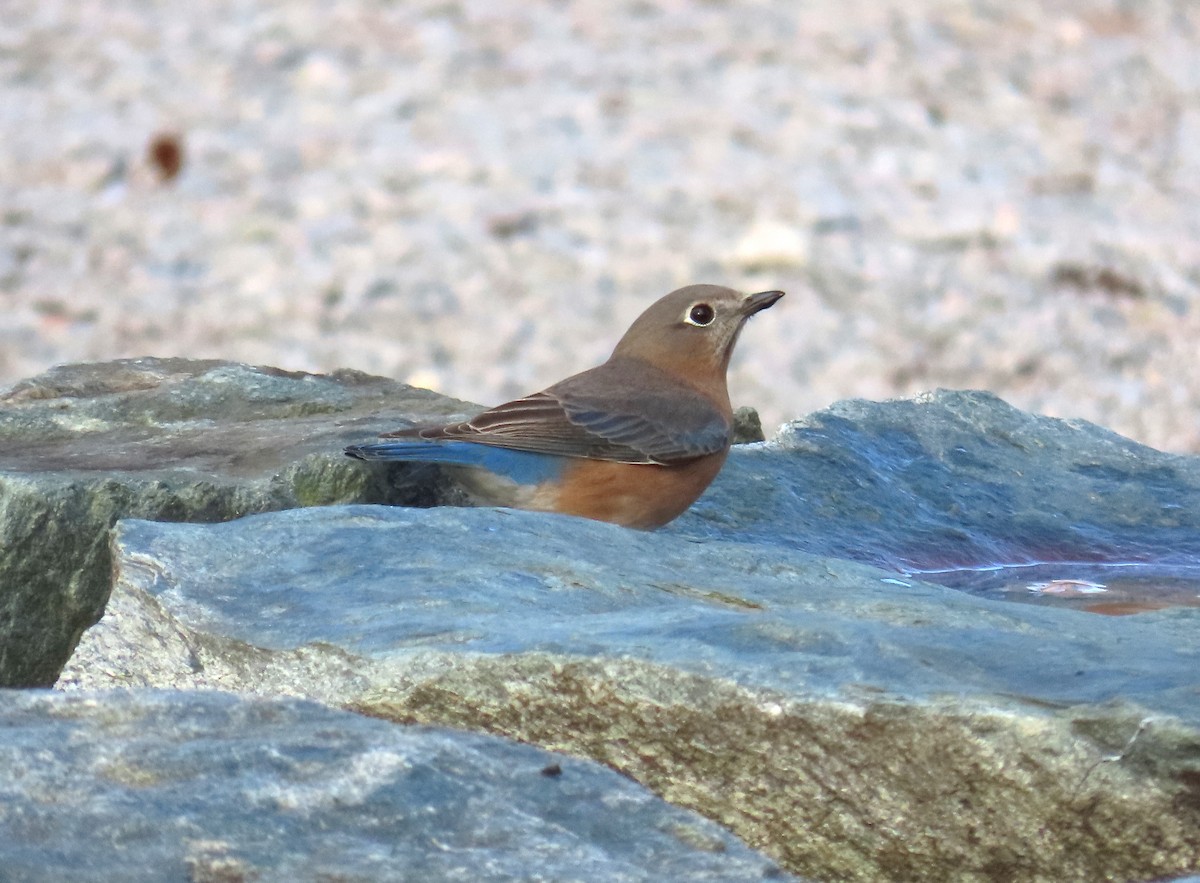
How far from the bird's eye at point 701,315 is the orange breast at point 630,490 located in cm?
75

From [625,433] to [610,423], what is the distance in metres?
0.07

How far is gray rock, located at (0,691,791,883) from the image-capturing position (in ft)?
7.57

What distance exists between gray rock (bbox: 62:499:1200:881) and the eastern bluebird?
1335 mm

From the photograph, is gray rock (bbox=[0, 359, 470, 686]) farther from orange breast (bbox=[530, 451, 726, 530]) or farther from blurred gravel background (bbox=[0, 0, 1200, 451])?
blurred gravel background (bbox=[0, 0, 1200, 451])

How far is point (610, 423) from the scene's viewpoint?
5645mm

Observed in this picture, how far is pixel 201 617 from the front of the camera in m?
3.35

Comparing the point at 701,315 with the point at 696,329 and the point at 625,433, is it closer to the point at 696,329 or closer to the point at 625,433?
the point at 696,329

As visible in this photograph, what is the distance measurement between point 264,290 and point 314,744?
6888 millimetres

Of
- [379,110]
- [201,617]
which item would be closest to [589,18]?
[379,110]

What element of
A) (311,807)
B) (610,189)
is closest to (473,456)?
(311,807)

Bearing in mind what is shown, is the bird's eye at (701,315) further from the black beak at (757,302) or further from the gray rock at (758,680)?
the gray rock at (758,680)

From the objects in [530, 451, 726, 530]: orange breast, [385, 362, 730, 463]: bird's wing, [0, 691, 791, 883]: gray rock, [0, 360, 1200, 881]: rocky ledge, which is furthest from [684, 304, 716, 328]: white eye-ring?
[0, 691, 791, 883]: gray rock

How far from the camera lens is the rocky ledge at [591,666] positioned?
2.74 m

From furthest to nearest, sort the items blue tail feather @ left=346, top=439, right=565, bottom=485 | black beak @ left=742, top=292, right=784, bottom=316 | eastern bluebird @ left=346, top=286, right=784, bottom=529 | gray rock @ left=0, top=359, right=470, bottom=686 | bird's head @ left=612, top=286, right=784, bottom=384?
1. bird's head @ left=612, top=286, right=784, bottom=384
2. black beak @ left=742, top=292, right=784, bottom=316
3. eastern bluebird @ left=346, top=286, right=784, bottom=529
4. blue tail feather @ left=346, top=439, right=565, bottom=485
5. gray rock @ left=0, top=359, right=470, bottom=686
